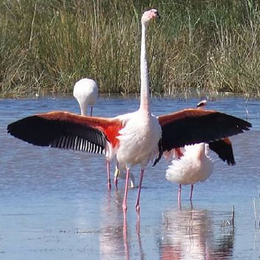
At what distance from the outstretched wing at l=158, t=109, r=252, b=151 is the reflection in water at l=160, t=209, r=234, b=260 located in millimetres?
610

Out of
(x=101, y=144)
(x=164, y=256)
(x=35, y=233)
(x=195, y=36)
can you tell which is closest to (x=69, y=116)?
(x=101, y=144)

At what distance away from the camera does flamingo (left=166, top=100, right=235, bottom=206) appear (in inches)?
347

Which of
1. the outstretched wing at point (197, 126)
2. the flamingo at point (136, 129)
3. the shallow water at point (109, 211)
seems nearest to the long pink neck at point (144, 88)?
the flamingo at point (136, 129)

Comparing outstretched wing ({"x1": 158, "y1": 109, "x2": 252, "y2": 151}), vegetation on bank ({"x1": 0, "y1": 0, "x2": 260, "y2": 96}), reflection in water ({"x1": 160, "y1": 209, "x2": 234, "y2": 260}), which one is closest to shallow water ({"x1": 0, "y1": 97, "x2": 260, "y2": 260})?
reflection in water ({"x1": 160, "y1": 209, "x2": 234, "y2": 260})

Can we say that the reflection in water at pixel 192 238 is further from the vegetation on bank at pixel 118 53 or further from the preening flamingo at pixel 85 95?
the vegetation on bank at pixel 118 53

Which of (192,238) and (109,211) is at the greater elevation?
(192,238)

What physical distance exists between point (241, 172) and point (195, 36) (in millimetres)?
7850

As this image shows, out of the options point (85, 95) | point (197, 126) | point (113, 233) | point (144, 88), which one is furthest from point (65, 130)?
point (85, 95)

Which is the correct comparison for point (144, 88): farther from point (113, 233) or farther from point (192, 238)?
A: point (192, 238)

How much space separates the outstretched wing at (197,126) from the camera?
823 cm

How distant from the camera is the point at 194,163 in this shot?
8.94 meters

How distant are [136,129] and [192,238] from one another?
1.29 metres

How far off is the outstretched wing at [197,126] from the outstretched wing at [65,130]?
44cm

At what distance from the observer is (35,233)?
7.32 metres
